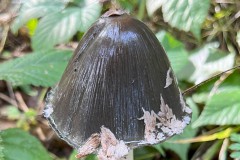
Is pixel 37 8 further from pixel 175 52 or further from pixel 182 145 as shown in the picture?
pixel 182 145

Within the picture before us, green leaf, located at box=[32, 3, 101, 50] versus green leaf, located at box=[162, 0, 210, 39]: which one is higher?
green leaf, located at box=[162, 0, 210, 39]

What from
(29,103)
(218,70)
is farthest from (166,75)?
(29,103)

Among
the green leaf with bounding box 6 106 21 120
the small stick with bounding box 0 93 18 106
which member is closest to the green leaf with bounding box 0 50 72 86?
the green leaf with bounding box 6 106 21 120

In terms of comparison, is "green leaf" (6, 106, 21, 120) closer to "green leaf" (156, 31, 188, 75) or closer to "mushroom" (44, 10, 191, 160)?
"green leaf" (156, 31, 188, 75)

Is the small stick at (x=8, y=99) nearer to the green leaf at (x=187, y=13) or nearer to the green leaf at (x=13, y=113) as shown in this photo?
the green leaf at (x=13, y=113)

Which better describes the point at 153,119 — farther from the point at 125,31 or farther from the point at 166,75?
the point at 125,31

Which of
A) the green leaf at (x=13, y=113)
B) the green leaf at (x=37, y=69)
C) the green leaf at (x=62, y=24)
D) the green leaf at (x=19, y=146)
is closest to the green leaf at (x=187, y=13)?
the green leaf at (x=62, y=24)
